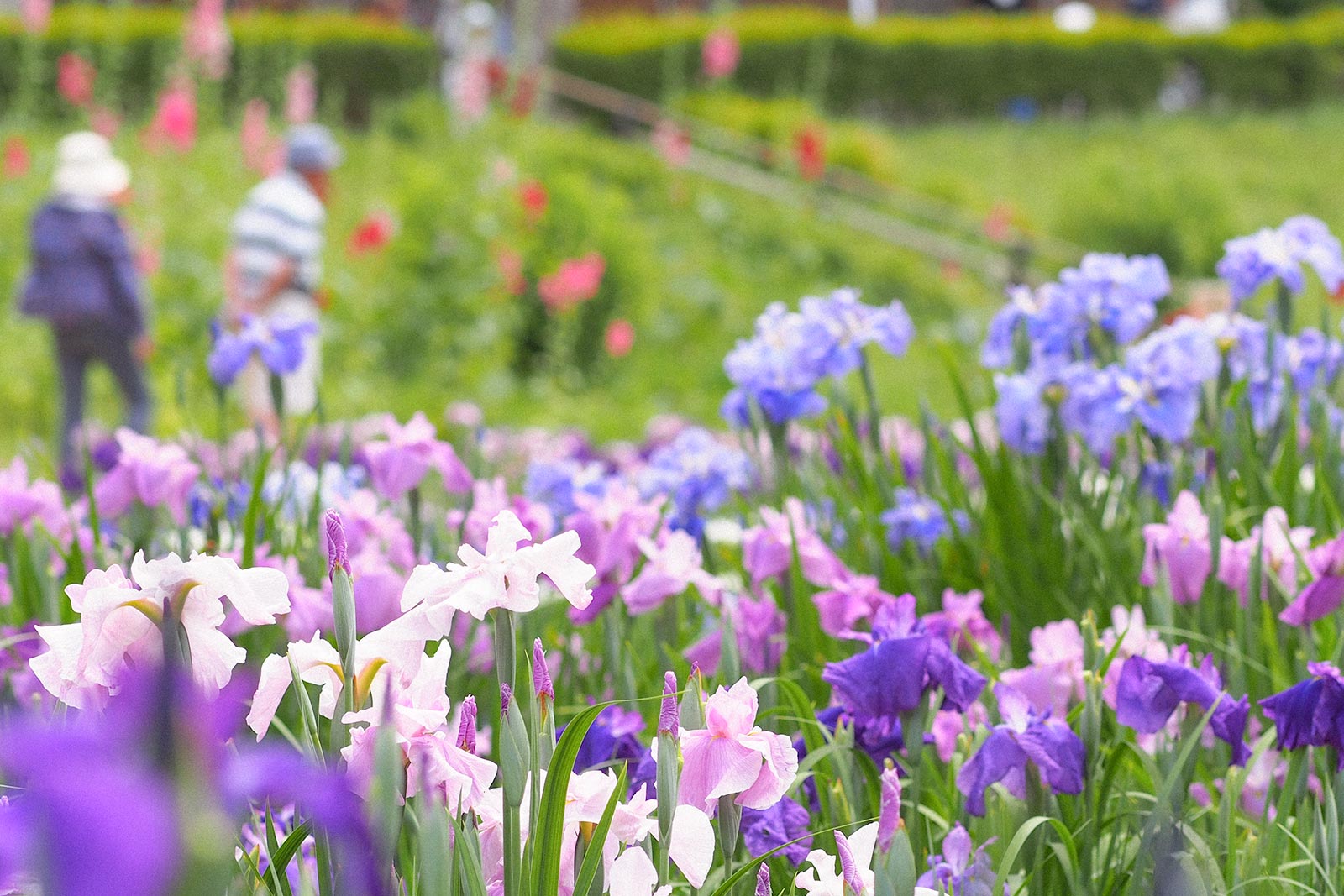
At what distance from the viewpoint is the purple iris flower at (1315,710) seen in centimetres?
104

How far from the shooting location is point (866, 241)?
10.7 meters

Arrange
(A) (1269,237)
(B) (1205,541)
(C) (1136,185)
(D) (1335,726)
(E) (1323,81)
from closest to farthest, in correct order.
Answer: (D) (1335,726) → (B) (1205,541) → (A) (1269,237) → (C) (1136,185) → (E) (1323,81)

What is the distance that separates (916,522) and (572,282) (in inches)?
206

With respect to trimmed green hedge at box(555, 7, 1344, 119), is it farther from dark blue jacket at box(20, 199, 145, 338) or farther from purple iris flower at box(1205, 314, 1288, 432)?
purple iris flower at box(1205, 314, 1288, 432)

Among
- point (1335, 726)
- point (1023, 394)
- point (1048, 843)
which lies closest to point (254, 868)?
point (1048, 843)

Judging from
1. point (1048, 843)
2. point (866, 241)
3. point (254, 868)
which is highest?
point (254, 868)

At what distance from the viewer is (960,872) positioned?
3.25 ft

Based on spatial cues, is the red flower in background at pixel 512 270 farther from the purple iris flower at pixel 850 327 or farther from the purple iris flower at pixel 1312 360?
the purple iris flower at pixel 1312 360

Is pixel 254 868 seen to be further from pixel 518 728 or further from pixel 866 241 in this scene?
pixel 866 241

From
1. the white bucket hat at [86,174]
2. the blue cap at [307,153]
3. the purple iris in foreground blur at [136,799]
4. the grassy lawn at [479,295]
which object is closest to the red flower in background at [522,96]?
the grassy lawn at [479,295]

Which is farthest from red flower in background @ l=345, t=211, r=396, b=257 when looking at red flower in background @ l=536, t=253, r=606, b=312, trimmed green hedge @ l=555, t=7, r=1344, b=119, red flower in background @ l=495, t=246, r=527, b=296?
trimmed green hedge @ l=555, t=7, r=1344, b=119

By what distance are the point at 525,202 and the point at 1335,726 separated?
666 centimetres

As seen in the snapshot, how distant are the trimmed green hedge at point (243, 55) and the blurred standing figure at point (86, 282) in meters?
6.70

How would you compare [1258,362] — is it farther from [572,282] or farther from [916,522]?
[572,282]
